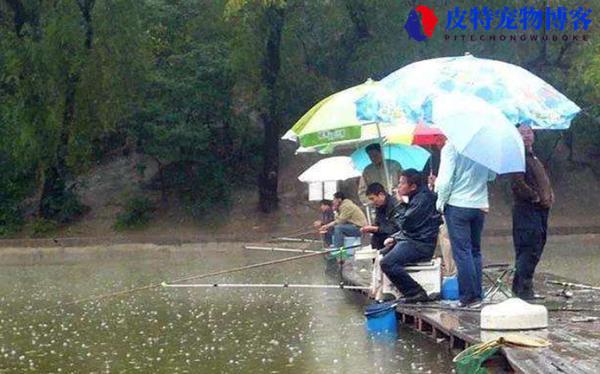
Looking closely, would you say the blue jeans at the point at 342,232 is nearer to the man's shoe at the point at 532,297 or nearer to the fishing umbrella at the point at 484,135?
the man's shoe at the point at 532,297

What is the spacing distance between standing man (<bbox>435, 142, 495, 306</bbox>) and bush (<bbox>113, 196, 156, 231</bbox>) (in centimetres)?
2047

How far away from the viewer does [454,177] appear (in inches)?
425

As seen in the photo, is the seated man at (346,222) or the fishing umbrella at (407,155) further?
the seated man at (346,222)

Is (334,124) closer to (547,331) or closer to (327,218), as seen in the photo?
(547,331)

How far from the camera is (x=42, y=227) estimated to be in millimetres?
30406

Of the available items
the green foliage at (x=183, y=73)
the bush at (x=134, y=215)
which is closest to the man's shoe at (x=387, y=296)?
the green foliage at (x=183, y=73)

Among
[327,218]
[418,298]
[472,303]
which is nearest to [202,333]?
[418,298]

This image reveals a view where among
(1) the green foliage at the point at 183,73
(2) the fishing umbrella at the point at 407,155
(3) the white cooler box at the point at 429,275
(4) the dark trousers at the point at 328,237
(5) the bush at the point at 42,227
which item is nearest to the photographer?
(3) the white cooler box at the point at 429,275

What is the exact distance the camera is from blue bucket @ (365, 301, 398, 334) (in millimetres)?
11578

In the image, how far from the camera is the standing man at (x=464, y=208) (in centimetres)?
1064

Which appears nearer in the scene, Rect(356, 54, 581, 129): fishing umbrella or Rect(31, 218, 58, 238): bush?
Rect(356, 54, 581, 129): fishing umbrella

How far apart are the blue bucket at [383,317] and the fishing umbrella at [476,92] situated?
1873 mm

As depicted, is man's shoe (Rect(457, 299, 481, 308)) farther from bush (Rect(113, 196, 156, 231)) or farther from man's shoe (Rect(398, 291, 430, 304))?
bush (Rect(113, 196, 156, 231))

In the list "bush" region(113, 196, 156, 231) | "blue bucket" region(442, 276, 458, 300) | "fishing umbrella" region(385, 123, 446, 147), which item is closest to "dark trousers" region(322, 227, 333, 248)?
"fishing umbrella" region(385, 123, 446, 147)
